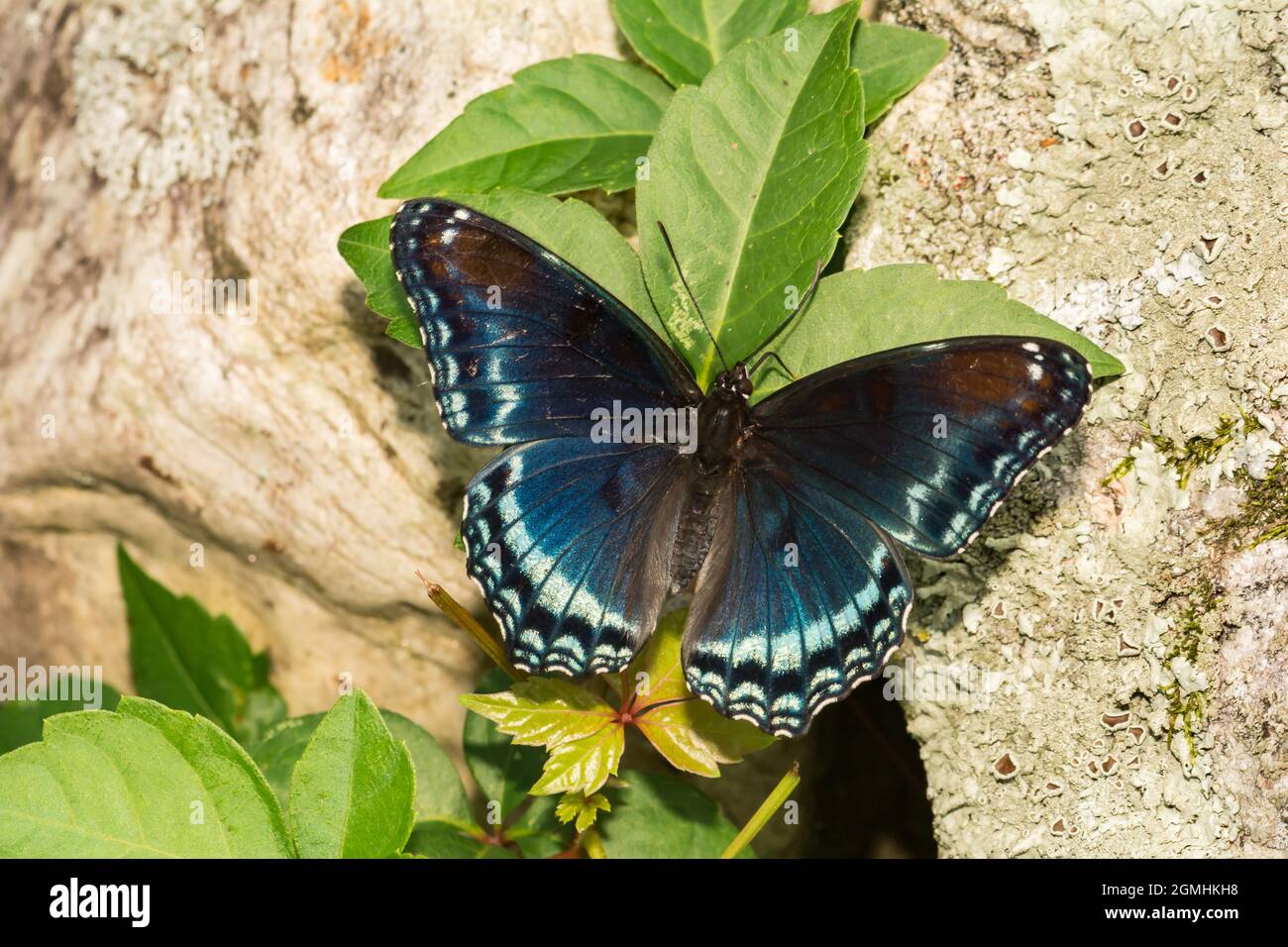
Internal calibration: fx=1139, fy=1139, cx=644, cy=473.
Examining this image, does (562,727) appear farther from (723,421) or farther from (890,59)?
(890,59)

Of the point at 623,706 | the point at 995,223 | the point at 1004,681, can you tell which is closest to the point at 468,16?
the point at 995,223

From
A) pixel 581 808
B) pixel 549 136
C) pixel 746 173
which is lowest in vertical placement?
pixel 581 808

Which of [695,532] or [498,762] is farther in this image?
[498,762]

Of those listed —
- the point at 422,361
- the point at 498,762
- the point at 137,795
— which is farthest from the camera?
the point at 422,361

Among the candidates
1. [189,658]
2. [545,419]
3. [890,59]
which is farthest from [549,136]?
[189,658]

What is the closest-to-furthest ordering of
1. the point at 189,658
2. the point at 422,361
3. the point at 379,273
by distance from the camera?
1. the point at 379,273
2. the point at 422,361
3. the point at 189,658

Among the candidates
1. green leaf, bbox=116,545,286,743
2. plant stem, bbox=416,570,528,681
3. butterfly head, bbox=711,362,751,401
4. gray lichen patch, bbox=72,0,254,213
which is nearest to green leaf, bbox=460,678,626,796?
plant stem, bbox=416,570,528,681
